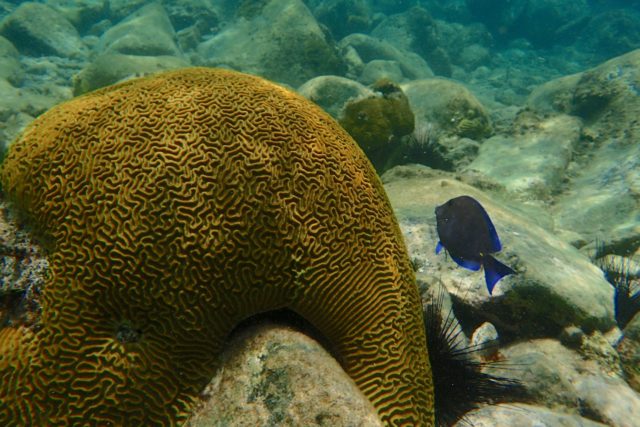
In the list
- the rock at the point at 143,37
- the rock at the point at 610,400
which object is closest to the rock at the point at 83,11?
the rock at the point at 143,37

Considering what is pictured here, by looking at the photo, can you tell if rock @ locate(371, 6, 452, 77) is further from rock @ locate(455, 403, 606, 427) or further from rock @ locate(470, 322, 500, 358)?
rock @ locate(455, 403, 606, 427)

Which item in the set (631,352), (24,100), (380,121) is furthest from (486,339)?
(24,100)

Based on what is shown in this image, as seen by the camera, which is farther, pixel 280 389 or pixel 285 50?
pixel 285 50

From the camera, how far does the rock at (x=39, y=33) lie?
49.7ft

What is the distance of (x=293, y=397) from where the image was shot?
5.98 feet

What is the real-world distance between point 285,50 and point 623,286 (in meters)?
12.7

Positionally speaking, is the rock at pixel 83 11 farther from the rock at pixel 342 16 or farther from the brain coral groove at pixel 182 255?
the brain coral groove at pixel 182 255

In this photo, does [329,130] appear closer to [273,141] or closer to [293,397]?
[273,141]

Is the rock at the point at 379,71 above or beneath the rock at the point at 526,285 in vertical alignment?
beneath

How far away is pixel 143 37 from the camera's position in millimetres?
15344

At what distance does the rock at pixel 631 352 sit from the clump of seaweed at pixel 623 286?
309 mm

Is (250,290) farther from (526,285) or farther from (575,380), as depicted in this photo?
(575,380)

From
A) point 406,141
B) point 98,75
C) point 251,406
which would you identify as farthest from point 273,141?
point 98,75

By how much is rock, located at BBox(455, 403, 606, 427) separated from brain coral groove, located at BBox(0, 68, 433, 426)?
1.00 metres
